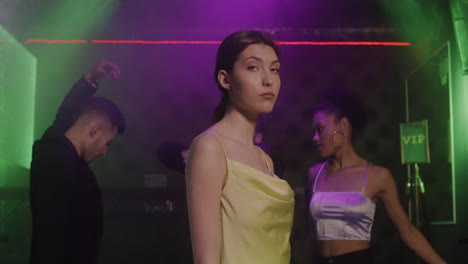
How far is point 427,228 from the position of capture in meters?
4.11

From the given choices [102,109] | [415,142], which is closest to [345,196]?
[415,142]

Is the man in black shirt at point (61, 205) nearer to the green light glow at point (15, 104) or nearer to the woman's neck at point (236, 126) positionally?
the woman's neck at point (236, 126)

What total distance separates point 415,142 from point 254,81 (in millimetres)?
2972

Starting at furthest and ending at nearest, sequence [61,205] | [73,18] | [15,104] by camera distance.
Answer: [73,18], [15,104], [61,205]

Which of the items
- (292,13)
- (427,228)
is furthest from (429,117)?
(292,13)

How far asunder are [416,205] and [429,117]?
4.79 ft

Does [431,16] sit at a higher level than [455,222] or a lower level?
higher

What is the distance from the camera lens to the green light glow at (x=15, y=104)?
17.4ft

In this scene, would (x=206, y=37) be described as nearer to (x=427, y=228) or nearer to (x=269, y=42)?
(x=427, y=228)

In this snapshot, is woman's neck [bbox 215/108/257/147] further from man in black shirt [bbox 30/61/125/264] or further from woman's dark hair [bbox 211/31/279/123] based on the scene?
man in black shirt [bbox 30/61/125/264]

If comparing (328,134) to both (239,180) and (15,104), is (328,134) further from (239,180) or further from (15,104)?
(15,104)

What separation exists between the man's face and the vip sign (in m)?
2.48

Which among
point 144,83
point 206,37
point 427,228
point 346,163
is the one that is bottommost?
point 427,228

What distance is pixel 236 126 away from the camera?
1679mm
